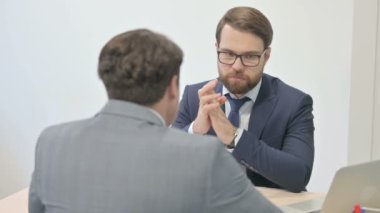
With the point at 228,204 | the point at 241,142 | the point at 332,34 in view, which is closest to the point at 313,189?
the point at 332,34

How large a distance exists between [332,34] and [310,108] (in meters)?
0.80

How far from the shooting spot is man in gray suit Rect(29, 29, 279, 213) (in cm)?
97

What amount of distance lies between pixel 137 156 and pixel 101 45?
2.34 metres

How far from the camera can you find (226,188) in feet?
3.30

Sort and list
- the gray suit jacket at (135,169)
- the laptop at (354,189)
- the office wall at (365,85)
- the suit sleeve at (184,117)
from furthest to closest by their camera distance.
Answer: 1. the office wall at (365,85)
2. the suit sleeve at (184,117)
3. the laptop at (354,189)
4. the gray suit jacket at (135,169)

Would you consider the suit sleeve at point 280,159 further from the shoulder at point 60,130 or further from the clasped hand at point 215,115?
the shoulder at point 60,130

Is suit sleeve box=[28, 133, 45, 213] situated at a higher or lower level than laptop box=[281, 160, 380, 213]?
higher

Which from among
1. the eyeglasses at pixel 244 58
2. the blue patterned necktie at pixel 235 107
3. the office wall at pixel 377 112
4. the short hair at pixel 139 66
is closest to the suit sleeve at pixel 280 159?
the blue patterned necktie at pixel 235 107

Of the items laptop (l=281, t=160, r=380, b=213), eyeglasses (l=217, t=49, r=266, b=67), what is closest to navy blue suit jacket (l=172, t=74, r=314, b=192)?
eyeglasses (l=217, t=49, r=266, b=67)

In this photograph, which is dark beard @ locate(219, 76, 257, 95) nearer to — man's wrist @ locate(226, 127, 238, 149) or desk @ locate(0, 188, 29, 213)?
man's wrist @ locate(226, 127, 238, 149)

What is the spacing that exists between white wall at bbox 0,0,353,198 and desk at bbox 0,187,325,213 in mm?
987

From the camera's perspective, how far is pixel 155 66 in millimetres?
1045

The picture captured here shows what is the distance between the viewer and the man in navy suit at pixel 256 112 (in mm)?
1774

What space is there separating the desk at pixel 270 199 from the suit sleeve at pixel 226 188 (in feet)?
2.08
